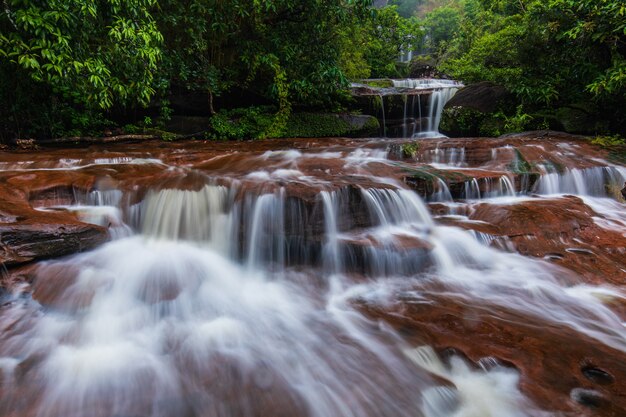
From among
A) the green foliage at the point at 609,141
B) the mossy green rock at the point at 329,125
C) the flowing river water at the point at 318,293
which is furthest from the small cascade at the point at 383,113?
the flowing river water at the point at 318,293

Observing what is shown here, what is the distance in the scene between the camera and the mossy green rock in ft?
35.6

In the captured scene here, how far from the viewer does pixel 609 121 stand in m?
8.71

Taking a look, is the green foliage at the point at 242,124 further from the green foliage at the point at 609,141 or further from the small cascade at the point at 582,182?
the green foliage at the point at 609,141

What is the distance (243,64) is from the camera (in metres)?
→ 10.5

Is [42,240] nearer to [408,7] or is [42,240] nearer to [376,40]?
[376,40]

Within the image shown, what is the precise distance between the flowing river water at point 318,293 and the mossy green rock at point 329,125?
4.85 meters

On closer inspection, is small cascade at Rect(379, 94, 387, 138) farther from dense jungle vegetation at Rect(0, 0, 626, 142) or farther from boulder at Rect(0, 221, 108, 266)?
boulder at Rect(0, 221, 108, 266)

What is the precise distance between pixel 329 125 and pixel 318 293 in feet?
26.7

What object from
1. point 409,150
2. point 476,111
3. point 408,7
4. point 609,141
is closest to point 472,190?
point 409,150

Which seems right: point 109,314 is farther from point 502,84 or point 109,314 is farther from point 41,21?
point 502,84

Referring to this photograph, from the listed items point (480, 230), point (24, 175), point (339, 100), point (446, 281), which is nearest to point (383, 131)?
point (339, 100)

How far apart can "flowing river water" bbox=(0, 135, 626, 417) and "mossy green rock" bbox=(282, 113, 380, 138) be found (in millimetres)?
4853

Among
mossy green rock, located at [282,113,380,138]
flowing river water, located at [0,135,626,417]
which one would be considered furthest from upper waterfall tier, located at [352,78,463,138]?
flowing river water, located at [0,135,626,417]

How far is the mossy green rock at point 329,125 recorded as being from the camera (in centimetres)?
1084
